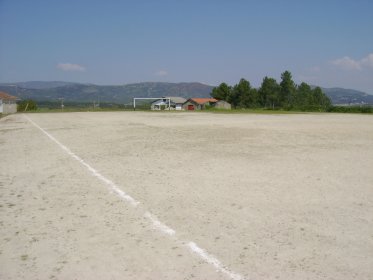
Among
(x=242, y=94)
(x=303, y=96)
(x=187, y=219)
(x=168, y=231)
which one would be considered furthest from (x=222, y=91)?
(x=168, y=231)

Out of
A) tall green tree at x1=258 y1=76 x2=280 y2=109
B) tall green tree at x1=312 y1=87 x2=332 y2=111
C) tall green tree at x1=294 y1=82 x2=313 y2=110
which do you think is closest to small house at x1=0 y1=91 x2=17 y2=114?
tall green tree at x1=258 y1=76 x2=280 y2=109

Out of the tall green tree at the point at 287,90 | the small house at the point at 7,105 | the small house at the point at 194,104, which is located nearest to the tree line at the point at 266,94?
the tall green tree at the point at 287,90

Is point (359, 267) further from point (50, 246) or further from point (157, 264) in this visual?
point (50, 246)

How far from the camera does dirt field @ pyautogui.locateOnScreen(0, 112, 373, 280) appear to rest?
12.1ft

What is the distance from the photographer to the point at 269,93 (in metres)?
96.5

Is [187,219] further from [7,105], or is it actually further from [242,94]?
[242,94]

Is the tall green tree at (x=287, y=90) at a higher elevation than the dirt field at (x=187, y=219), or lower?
higher

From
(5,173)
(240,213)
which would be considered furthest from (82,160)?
(240,213)

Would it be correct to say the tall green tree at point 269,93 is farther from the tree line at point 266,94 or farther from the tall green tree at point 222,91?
the tall green tree at point 222,91

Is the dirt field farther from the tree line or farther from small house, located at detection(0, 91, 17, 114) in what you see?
the tree line

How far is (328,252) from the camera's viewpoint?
400 centimetres

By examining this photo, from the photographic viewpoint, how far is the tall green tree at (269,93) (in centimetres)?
9612

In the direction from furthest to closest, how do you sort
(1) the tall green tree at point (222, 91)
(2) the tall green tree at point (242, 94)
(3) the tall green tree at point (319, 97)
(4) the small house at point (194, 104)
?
(3) the tall green tree at point (319, 97), (4) the small house at point (194, 104), (1) the tall green tree at point (222, 91), (2) the tall green tree at point (242, 94)

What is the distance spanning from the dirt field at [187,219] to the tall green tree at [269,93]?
3506 inches
